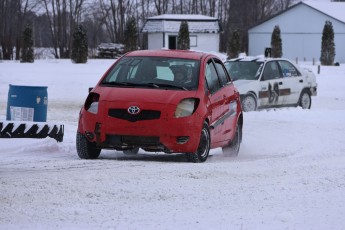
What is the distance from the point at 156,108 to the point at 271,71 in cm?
1112

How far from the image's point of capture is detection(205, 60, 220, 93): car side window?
11.1 m

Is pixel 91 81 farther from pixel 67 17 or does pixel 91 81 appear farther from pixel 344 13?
pixel 67 17

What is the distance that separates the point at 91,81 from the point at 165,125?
2606 centimetres

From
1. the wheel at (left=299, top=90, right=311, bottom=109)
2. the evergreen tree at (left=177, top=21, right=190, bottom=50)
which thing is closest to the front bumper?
the wheel at (left=299, top=90, right=311, bottom=109)

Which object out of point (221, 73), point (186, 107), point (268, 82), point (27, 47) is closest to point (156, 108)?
point (186, 107)

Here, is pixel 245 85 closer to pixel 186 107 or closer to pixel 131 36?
pixel 186 107

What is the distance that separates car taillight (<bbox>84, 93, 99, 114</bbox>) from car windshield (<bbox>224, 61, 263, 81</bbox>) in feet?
33.2

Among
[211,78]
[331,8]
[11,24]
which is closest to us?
[211,78]

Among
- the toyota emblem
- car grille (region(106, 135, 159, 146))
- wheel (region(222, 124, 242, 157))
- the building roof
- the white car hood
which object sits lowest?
wheel (region(222, 124, 242, 157))

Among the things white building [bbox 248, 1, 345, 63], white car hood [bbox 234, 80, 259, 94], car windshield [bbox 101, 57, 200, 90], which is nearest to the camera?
car windshield [bbox 101, 57, 200, 90]

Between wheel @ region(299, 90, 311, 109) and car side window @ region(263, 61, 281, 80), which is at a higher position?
car side window @ region(263, 61, 281, 80)

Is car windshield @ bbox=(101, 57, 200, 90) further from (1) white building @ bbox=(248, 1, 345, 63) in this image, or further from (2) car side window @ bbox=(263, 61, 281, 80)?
(1) white building @ bbox=(248, 1, 345, 63)

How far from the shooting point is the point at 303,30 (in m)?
69.8

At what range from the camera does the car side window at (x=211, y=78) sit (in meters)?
11.1
